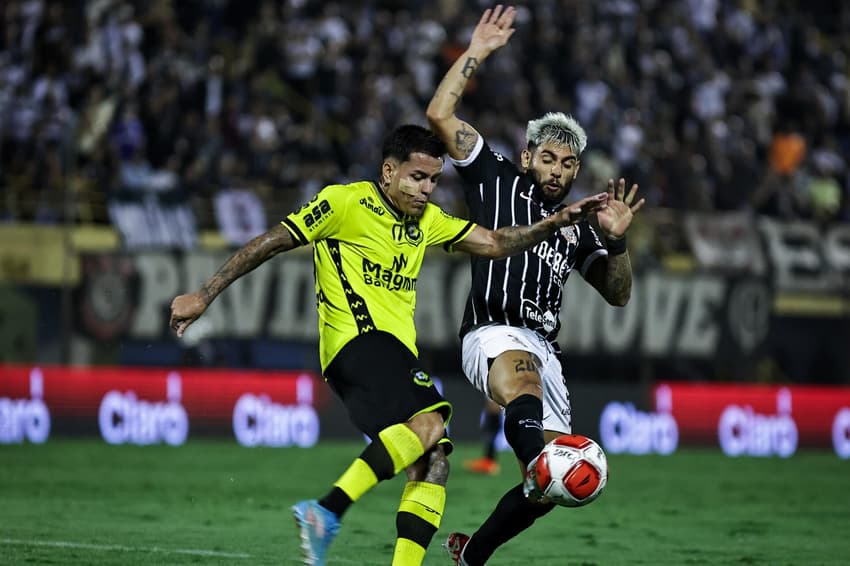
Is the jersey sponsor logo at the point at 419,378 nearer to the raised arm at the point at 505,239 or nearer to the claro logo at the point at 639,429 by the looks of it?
the raised arm at the point at 505,239

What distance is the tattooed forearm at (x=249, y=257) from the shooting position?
678cm

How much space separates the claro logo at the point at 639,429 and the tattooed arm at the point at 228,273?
12.9 meters

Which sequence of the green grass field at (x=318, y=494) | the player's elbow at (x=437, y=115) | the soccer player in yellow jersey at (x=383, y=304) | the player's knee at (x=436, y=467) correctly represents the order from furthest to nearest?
1. the green grass field at (x=318, y=494)
2. the player's elbow at (x=437, y=115)
3. the player's knee at (x=436, y=467)
4. the soccer player in yellow jersey at (x=383, y=304)

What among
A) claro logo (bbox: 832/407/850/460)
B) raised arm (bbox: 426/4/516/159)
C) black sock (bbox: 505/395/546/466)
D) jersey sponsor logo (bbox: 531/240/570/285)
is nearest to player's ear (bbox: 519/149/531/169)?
raised arm (bbox: 426/4/516/159)

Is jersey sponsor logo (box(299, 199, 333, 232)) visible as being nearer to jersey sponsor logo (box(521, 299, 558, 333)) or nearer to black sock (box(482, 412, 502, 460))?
jersey sponsor logo (box(521, 299, 558, 333))

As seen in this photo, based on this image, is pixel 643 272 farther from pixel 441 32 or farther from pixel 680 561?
pixel 680 561

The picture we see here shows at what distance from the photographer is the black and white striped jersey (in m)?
8.00

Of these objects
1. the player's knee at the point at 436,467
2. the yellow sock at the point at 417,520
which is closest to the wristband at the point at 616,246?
the player's knee at the point at 436,467

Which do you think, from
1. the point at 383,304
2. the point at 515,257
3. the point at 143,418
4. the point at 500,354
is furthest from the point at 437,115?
the point at 143,418

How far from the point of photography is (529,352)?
7.81 m

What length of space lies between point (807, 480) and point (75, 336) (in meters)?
8.59

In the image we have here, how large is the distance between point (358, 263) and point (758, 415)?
14225mm

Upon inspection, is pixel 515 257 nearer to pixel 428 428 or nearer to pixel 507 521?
pixel 507 521

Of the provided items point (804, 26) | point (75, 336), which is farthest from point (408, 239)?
point (804, 26)
